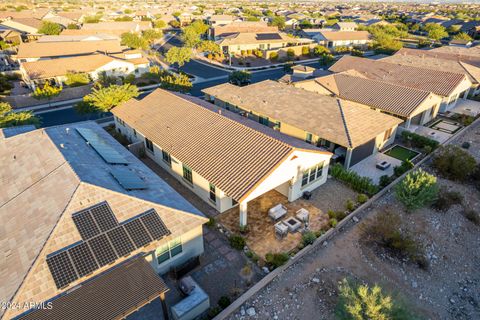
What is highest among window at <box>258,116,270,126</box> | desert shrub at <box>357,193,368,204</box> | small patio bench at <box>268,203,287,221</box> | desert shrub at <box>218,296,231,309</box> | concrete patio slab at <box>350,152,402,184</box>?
window at <box>258,116,270,126</box>

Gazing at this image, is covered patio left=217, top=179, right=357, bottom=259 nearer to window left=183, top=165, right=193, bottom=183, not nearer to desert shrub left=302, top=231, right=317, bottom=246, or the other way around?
desert shrub left=302, top=231, right=317, bottom=246

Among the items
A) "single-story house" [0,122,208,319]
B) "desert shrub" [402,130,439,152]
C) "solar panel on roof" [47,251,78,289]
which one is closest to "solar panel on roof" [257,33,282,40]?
"desert shrub" [402,130,439,152]

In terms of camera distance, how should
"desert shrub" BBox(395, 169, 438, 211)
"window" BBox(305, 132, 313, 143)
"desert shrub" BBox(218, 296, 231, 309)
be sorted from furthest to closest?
"window" BBox(305, 132, 313, 143) < "desert shrub" BBox(395, 169, 438, 211) < "desert shrub" BBox(218, 296, 231, 309)

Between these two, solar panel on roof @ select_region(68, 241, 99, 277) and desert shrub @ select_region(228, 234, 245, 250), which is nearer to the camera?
solar panel on roof @ select_region(68, 241, 99, 277)

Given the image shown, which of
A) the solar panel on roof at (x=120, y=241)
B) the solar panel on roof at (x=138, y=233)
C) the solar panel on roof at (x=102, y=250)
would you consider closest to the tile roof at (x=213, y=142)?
the solar panel on roof at (x=138, y=233)

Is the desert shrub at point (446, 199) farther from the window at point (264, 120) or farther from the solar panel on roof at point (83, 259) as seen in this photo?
the solar panel on roof at point (83, 259)

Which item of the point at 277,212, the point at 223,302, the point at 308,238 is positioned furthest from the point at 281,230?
the point at 223,302

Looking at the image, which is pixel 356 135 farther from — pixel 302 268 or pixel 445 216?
pixel 302 268
